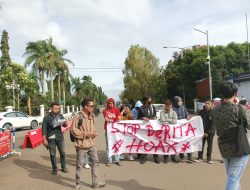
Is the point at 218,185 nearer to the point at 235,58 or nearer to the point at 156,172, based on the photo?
the point at 156,172

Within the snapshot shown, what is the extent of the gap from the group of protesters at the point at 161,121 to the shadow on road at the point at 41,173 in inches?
13.4

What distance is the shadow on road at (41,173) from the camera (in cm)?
796

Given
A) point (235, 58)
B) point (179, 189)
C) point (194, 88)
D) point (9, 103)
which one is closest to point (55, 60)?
point (9, 103)

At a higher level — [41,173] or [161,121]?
[161,121]

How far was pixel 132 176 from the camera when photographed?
8.26 m

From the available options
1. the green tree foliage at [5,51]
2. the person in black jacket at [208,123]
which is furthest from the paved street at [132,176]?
the green tree foliage at [5,51]

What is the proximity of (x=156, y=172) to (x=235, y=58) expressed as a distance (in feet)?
154

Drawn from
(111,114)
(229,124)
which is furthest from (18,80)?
(229,124)

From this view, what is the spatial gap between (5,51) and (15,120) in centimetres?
2550

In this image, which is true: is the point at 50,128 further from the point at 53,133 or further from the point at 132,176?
the point at 132,176

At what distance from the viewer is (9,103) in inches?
1812

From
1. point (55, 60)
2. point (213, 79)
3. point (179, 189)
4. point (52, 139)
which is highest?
point (55, 60)

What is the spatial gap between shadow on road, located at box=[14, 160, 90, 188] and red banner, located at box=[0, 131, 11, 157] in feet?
2.15

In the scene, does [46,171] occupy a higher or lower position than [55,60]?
lower
